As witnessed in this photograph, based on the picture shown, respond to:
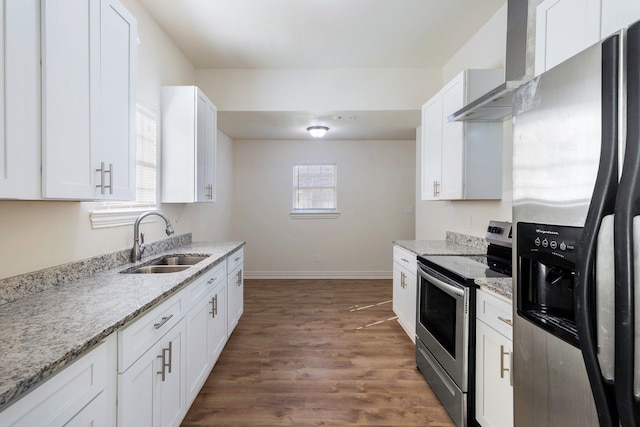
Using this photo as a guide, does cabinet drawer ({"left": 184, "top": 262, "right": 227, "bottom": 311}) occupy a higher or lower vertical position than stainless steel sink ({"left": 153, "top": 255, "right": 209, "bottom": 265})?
lower

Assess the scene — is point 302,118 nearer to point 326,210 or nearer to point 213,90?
point 213,90

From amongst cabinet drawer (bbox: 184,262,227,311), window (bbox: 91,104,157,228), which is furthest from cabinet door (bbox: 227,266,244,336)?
window (bbox: 91,104,157,228)

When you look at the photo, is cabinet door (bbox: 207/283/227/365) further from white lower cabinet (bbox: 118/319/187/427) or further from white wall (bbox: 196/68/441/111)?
white wall (bbox: 196/68/441/111)

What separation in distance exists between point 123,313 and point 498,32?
322 cm

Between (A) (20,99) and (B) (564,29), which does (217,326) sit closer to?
(A) (20,99)

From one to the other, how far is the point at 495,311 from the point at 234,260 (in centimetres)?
226

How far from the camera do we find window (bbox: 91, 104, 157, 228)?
224cm

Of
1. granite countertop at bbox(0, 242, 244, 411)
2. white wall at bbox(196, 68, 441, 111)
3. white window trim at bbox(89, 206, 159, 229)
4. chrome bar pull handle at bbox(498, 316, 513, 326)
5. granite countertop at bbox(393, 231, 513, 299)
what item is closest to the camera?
granite countertop at bbox(0, 242, 244, 411)

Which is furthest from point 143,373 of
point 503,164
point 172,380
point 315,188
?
point 315,188

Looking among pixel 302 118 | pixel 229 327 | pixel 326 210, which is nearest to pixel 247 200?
pixel 326 210

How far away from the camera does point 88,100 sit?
1.45 meters

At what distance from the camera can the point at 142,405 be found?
1.36m

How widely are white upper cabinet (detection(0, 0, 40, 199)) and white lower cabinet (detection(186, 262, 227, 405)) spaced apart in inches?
39.8

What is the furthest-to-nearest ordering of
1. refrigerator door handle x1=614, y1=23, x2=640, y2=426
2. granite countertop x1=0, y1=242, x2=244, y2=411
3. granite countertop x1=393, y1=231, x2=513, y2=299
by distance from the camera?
granite countertop x1=393, y1=231, x2=513, y2=299 → granite countertop x1=0, y1=242, x2=244, y2=411 → refrigerator door handle x1=614, y1=23, x2=640, y2=426
